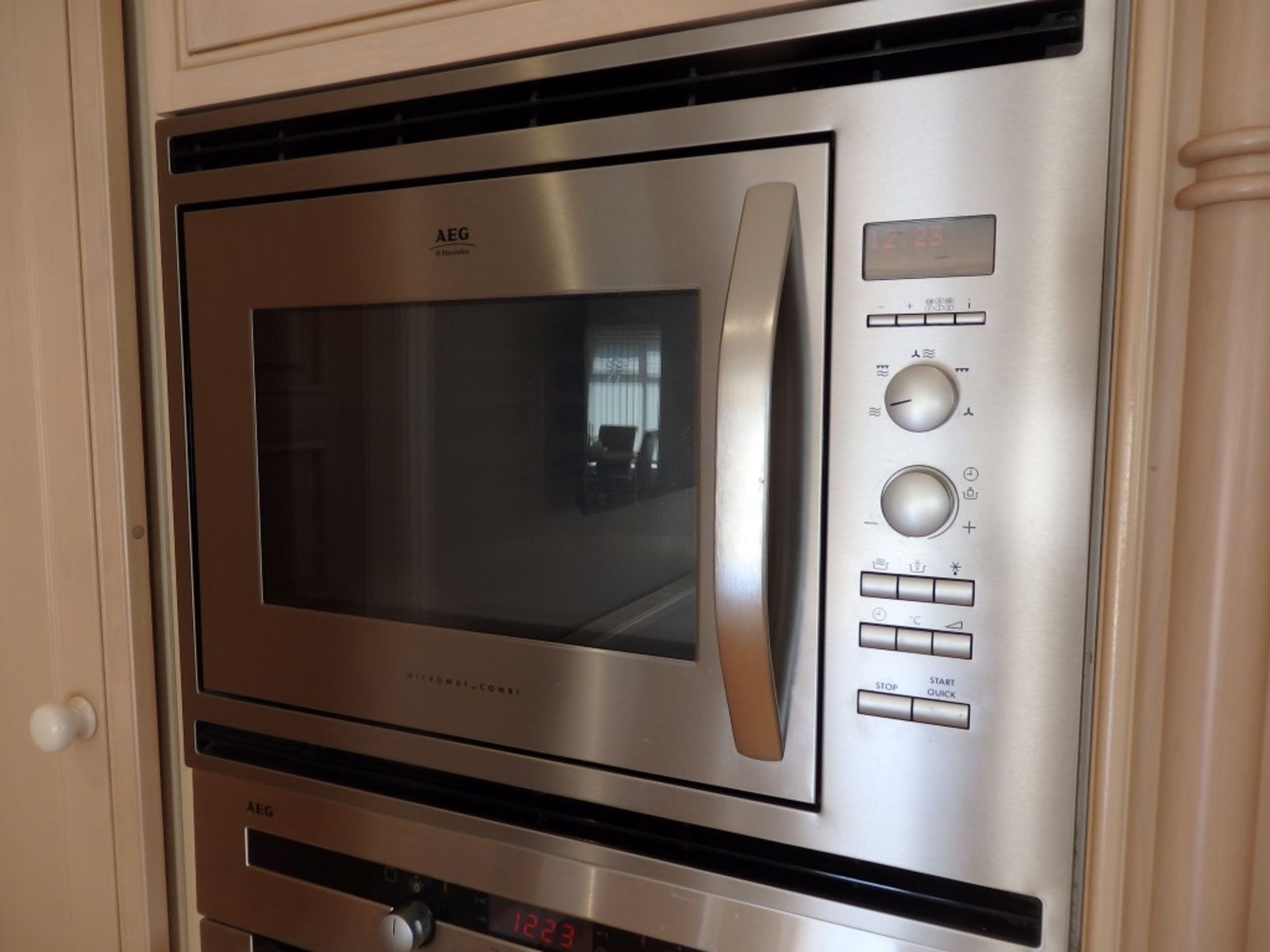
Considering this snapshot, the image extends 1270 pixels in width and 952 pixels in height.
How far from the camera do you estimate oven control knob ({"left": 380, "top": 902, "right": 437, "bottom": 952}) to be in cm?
68

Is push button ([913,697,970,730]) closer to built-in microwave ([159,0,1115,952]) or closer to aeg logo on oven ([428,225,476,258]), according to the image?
built-in microwave ([159,0,1115,952])

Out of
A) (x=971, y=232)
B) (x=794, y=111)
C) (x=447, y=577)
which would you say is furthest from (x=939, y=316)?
(x=447, y=577)

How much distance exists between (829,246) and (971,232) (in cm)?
8

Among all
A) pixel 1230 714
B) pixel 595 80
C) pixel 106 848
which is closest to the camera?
pixel 1230 714

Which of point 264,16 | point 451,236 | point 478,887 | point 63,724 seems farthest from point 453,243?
point 63,724

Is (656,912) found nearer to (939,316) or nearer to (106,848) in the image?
(939,316)

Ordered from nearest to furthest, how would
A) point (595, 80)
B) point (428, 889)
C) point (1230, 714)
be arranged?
point (1230, 714)
point (595, 80)
point (428, 889)

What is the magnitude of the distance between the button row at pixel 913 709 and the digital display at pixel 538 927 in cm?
29

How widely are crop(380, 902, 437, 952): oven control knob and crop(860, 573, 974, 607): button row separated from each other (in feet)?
1.50

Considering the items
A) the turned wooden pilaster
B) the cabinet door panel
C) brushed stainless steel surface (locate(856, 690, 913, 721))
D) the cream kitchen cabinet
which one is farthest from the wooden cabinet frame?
the cabinet door panel

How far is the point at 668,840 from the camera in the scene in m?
0.62

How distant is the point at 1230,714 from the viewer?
448mm

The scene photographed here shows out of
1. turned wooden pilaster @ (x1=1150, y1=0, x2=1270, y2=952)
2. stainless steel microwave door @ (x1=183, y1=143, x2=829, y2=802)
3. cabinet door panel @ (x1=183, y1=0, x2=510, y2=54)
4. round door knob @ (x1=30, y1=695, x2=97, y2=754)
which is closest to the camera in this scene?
turned wooden pilaster @ (x1=1150, y1=0, x2=1270, y2=952)

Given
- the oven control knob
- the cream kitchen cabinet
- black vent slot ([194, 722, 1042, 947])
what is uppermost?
the cream kitchen cabinet
